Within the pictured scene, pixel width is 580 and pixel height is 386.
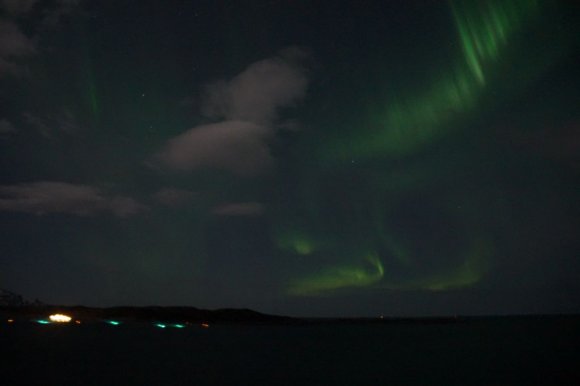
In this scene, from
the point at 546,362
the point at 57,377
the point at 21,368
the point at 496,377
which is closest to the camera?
the point at 57,377

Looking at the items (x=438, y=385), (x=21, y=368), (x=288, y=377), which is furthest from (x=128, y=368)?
(x=438, y=385)

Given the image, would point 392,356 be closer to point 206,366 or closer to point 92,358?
point 206,366

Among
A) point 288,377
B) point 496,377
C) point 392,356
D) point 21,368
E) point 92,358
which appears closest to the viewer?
point 21,368

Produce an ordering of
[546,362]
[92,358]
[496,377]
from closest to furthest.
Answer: [496,377] < [92,358] < [546,362]

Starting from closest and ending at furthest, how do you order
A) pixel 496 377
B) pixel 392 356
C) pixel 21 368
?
pixel 21 368, pixel 496 377, pixel 392 356

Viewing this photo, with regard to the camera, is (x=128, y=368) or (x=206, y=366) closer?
(x=128, y=368)

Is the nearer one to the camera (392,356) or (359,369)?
(359,369)

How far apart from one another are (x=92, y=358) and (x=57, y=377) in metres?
14.9

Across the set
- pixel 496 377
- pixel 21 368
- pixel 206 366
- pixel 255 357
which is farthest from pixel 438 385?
pixel 21 368

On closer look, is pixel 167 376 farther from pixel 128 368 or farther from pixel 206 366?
pixel 206 366

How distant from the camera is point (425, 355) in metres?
66.5

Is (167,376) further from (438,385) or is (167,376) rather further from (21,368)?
(438,385)

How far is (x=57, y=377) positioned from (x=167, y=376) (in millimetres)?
8550

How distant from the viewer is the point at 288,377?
41.6m
